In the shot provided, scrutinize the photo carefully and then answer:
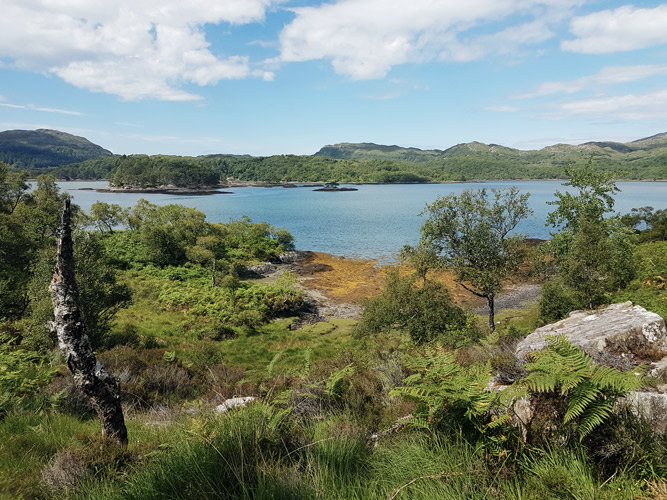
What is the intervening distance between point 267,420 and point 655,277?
23646mm

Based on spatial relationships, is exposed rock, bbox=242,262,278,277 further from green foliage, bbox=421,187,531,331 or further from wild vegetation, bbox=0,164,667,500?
green foliage, bbox=421,187,531,331

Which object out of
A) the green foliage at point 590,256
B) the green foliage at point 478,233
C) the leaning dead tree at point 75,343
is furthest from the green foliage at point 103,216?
the leaning dead tree at point 75,343

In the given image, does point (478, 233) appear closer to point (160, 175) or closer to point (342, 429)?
point (342, 429)

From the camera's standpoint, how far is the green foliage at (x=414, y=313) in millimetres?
16656

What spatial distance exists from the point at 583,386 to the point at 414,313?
592 inches

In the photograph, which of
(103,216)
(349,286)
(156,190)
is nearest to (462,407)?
(349,286)

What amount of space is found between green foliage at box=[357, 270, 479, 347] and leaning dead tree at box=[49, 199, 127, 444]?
13.6 meters

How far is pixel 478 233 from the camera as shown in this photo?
64.2 feet

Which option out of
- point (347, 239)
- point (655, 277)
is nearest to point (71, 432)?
point (655, 277)

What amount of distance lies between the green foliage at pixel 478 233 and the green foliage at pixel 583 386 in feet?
55.4

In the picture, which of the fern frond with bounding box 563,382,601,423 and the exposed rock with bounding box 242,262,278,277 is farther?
the exposed rock with bounding box 242,262,278,277

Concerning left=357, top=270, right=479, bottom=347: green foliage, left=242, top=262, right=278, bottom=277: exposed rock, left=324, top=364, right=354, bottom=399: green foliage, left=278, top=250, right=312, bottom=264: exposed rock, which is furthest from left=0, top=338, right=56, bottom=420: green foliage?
left=278, top=250, right=312, bottom=264: exposed rock

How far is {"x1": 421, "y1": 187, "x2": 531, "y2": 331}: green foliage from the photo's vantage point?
19.5m

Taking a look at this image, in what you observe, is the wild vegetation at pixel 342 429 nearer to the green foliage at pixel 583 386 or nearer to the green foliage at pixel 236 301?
the green foliage at pixel 583 386
